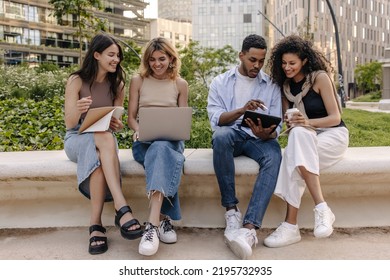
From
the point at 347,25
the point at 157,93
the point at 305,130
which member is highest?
the point at 347,25

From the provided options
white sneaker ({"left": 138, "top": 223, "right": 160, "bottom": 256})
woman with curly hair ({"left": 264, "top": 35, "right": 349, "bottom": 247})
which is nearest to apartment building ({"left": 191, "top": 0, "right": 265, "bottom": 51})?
woman with curly hair ({"left": 264, "top": 35, "right": 349, "bottom": 247})

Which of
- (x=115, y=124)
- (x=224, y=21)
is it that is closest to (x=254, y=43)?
(x=115, y=124)

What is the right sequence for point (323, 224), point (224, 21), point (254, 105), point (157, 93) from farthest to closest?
point (224, 21)
point (157, 93)
point (254, 105)
point (323, 224)

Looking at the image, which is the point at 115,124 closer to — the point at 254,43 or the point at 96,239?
the point at 96,239

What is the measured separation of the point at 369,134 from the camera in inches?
276

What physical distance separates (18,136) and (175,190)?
3.42 metres

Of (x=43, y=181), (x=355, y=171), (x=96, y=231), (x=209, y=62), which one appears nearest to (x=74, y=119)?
(x=43, y=181)

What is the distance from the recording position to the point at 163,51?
140 inches

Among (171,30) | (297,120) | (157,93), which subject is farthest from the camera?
(171,30)

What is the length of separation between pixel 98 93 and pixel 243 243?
1.66 metres

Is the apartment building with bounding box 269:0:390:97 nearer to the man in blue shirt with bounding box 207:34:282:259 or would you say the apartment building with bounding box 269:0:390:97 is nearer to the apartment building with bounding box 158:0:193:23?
the man in blue shirt with bounding box 207:34:282:259

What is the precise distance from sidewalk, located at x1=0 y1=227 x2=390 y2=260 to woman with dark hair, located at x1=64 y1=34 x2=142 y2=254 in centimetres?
17

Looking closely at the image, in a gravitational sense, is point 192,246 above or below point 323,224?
below

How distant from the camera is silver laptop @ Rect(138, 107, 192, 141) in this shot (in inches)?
128
